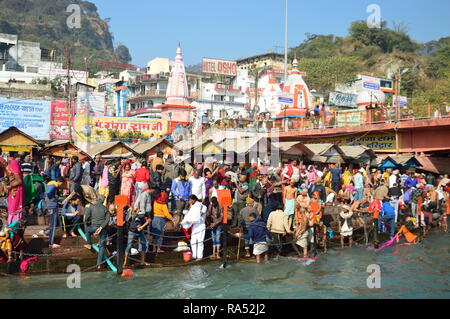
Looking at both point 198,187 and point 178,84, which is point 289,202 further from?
point 178,84

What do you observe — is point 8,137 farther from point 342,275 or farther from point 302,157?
point 342,275

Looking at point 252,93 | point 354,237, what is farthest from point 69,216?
point 252,93

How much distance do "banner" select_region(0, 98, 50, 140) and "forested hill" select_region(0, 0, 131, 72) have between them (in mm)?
87040

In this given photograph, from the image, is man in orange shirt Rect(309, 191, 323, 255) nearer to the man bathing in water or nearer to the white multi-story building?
the man bathing in water

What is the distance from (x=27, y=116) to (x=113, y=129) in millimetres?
6849

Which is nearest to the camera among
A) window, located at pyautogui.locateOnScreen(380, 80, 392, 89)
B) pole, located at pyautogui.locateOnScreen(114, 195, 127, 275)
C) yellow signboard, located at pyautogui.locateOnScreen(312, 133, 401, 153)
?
pole, located at pyautogui.locateOnScreen(114, 195, 127, 275)

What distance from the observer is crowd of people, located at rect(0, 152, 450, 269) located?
11.1 meters

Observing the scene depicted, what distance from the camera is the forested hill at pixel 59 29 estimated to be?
420 feet

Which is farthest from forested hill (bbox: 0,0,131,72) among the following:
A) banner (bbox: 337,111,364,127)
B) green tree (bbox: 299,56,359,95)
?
banner (bbox: 337,111,364,127)

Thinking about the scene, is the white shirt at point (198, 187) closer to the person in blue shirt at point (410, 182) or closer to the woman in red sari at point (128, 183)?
the woman in red sari at point (128, 183)

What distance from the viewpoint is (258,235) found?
40.2 feet

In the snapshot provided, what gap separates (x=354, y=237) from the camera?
53.6 feet

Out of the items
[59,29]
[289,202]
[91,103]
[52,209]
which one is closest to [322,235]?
[289,202]
